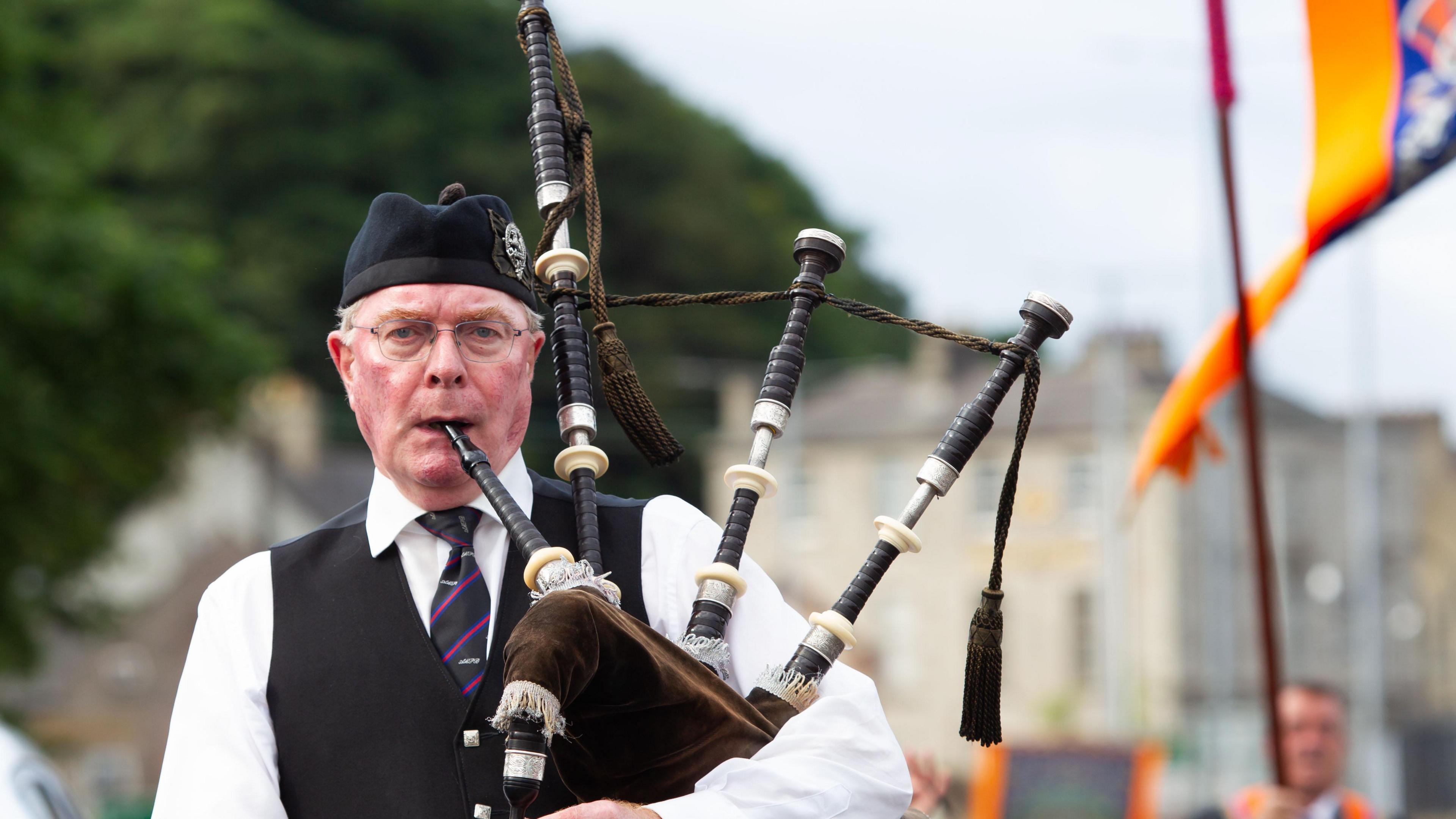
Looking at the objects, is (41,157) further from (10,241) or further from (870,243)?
(870,243)

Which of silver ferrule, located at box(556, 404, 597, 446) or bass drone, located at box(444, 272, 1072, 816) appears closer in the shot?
bass drone, located at box(444, 272, 1072, 816)

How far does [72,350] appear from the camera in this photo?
1638 centimetres

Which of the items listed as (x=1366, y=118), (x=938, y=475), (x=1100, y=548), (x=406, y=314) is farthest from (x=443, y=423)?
(x=1100, y=548)

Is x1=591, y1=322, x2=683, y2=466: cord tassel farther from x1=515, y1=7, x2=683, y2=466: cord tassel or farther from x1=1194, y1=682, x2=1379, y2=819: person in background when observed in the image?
x1=1194, y1=682, x2=1379, y2=819: person in background

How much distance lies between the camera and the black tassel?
2756 millimetres

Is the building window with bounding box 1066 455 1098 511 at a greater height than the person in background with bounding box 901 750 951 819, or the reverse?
the building window with bounding box 1066 455 1098 511

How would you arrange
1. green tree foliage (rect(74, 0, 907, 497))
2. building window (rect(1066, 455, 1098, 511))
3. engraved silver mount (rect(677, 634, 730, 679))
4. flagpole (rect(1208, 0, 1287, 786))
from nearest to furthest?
engraved silver mount (rect(677, 634, 730, 679)) < flagpole (rect(1208, 0, 1287, 786)) < green tree foliage (rect(74, 0, 907, 497)) < building window (rect(1066, 455, 1098, 511))

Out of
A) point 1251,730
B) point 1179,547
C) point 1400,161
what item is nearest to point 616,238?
point 1179,547

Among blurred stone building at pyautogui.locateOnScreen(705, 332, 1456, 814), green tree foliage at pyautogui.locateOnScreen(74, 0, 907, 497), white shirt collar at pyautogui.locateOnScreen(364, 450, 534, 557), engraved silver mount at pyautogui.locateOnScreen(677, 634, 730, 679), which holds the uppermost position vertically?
green tree foliage at pyautogui.locateOnScreen(74, 0, 907, 497)

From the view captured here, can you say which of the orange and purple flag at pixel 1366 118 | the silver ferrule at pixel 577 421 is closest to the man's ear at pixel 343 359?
the silver ferrule at pixel 577 421

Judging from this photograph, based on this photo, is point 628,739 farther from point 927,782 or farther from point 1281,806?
point 1281,806

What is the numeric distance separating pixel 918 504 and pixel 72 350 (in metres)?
15.0

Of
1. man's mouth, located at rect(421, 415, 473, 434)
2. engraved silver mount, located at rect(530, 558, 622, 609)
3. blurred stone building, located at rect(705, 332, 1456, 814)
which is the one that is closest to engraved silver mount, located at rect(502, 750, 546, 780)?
engraved silver mount, located at rect(530, 558, 622, 609)

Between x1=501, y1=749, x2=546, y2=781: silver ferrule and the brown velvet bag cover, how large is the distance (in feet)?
0.25
